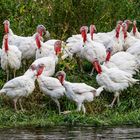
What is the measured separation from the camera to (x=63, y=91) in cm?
1939

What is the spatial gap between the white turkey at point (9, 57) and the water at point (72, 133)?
3.42 m

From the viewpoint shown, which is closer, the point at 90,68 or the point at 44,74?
the point at 44,74

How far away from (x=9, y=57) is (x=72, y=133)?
4.13 metres

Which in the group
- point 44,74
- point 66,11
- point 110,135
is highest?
point 66,11

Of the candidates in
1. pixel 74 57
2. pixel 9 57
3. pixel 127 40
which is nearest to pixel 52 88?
pixel 9 57

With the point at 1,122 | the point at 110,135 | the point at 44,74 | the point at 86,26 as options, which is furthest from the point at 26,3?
the point at 110,135

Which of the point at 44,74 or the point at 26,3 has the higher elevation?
the point at 26,3

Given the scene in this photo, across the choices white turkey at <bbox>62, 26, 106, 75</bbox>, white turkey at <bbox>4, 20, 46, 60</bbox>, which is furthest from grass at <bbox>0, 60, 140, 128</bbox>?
white turkey at <bbox>4, 20, 46, 60</bbox>

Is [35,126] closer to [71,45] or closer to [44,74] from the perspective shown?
[44,74]

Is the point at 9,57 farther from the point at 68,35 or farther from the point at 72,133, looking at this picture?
the point at 72,133

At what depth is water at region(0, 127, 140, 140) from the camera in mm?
16484

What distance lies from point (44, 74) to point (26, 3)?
4.53m

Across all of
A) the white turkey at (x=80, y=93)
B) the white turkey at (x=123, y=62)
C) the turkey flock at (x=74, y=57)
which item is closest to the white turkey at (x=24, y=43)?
the turkey flock at (x=74, y=57)

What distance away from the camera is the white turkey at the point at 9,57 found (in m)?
20.5
